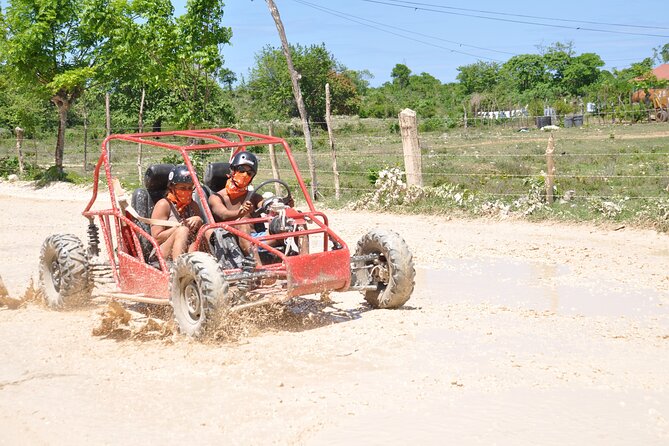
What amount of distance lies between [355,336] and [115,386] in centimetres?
194

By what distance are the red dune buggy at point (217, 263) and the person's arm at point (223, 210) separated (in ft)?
0.40

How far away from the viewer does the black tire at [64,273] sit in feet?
28.3

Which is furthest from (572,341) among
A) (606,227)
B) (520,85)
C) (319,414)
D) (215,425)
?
(520,85)

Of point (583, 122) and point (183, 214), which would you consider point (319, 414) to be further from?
point (583, 122)

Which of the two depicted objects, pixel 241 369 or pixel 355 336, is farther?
pixel 355 336

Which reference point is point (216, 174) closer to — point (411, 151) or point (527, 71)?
point (411, 151)

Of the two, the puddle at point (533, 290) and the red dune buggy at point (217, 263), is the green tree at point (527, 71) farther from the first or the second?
the red dune buggy at point (217, 263)

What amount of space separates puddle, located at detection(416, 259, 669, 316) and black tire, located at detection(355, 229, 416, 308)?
3.34 feet

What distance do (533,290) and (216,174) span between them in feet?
11.8

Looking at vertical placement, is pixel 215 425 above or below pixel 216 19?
below

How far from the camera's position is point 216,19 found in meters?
20.7

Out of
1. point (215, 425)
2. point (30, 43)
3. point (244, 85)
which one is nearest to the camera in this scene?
point (215, 425)

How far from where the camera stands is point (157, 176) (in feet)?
28.3

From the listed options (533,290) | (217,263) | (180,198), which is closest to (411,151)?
(533,290)
